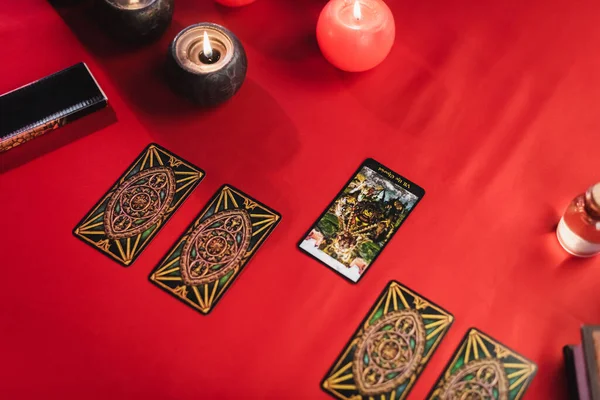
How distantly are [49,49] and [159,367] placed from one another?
67 cm

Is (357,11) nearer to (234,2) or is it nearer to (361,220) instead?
(234,2)

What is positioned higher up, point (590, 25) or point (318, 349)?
point (590, 25)

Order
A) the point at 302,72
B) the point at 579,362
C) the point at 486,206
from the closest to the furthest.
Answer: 1. the point at 579,362
2. the point at 486,206
3. the point at 302,72

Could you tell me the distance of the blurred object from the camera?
1000 millimetres

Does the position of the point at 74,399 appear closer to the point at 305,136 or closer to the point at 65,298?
the point at 65,298

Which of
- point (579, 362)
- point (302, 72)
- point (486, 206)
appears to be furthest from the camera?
point (302, 72)

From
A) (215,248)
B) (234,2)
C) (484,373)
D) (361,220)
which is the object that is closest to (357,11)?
(234,2)

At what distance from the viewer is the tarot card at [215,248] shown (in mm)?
1058

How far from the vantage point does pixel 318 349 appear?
1.02 m

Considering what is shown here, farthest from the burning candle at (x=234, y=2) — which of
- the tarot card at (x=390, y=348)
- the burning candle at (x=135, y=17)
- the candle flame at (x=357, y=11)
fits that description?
the tarot card at (x=390, y=348)

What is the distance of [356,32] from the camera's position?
1140 millimetres

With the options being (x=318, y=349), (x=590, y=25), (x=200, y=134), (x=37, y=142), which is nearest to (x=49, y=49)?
(x=37, y=142)

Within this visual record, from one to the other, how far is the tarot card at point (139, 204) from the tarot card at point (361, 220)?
0.80 feet

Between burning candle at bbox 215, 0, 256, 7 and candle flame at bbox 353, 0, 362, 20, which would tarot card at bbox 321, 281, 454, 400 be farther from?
burning candle at bbox 215, 0, 256, 7
